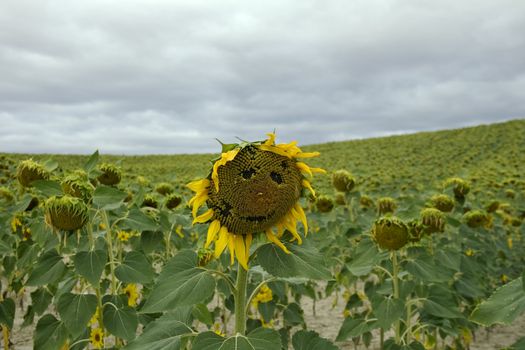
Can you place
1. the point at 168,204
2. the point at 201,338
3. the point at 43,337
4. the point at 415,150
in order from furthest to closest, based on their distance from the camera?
the point at 415,150
the point at 168,204
the point at 43,337
the point at 201,338

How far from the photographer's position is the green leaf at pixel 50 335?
85.3 inches

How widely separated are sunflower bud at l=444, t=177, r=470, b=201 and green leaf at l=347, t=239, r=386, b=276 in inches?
73.9

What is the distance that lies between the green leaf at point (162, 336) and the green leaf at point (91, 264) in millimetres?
476

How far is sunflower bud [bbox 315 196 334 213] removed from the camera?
453cm

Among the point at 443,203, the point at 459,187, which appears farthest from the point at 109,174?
the point at 459,187

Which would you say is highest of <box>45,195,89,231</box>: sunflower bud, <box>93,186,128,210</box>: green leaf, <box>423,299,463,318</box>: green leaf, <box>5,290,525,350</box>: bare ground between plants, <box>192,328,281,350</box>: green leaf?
<box>93,186,128,210</box>: green leaf

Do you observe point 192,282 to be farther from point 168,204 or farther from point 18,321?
point 18,321

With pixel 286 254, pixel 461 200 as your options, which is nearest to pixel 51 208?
pixel 286 254

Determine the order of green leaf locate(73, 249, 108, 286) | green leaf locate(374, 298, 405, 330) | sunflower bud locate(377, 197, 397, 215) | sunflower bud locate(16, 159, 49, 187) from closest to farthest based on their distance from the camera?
green leaf locate(73, 249, 108, 286)
green leaf locate(374, 298, 405, 330)
sunflower bud locate(16, 159, 49, 187)
sunflower bud locate(377, 197, 397, 215)

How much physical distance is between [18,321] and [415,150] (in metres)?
30.1

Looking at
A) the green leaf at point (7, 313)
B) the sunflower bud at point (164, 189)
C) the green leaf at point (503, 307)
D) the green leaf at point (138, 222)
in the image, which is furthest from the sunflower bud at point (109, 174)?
the green leaf at point (503, 307)

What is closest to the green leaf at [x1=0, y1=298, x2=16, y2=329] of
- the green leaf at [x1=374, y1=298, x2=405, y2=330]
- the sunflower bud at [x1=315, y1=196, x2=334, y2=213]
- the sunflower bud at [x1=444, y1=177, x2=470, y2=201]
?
the green leaf at [x1=374, y1=298, x2=405, y2=330]

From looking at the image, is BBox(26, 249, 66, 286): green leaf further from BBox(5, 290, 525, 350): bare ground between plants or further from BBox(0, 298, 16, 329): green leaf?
BBox(5, 290, 525, 350): bare ground between plants

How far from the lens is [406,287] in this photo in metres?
2.58
